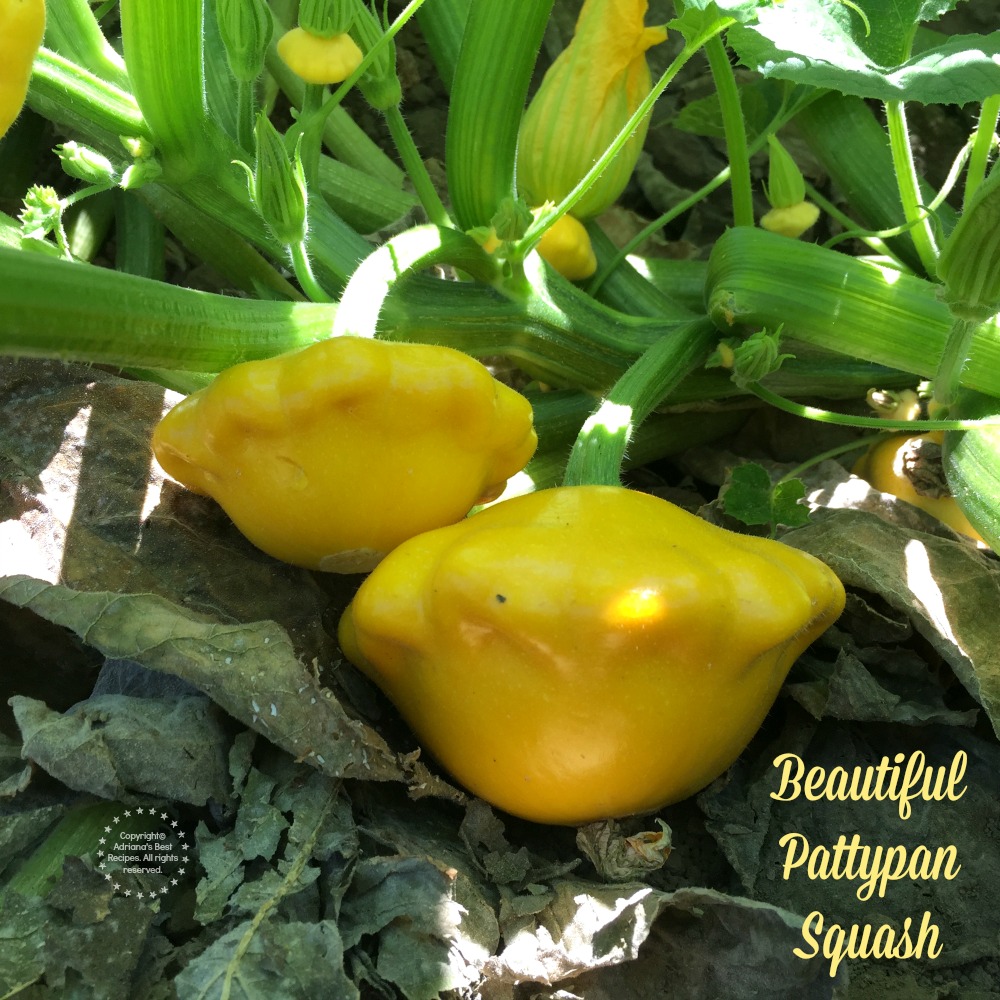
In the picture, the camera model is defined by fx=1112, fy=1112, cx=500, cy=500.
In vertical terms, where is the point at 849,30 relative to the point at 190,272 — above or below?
above

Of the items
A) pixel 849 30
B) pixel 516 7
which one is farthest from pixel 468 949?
pixel 516 7

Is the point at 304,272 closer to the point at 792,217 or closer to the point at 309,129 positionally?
the point at 309,129

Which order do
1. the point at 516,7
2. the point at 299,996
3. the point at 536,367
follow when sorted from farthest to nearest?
the point at 536,367, the point at 516,7, the point at 299,996

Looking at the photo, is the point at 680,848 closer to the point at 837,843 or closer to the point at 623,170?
the point at 837,843

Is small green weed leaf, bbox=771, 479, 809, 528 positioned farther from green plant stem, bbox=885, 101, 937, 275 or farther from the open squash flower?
the open squash flower

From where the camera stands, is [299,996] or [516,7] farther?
[516,7]

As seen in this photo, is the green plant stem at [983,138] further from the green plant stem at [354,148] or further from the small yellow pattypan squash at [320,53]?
the green plant stem at [354,148]

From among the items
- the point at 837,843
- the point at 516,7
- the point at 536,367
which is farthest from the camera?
the point at 536,367

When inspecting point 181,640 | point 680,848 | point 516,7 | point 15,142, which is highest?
point 516,7
